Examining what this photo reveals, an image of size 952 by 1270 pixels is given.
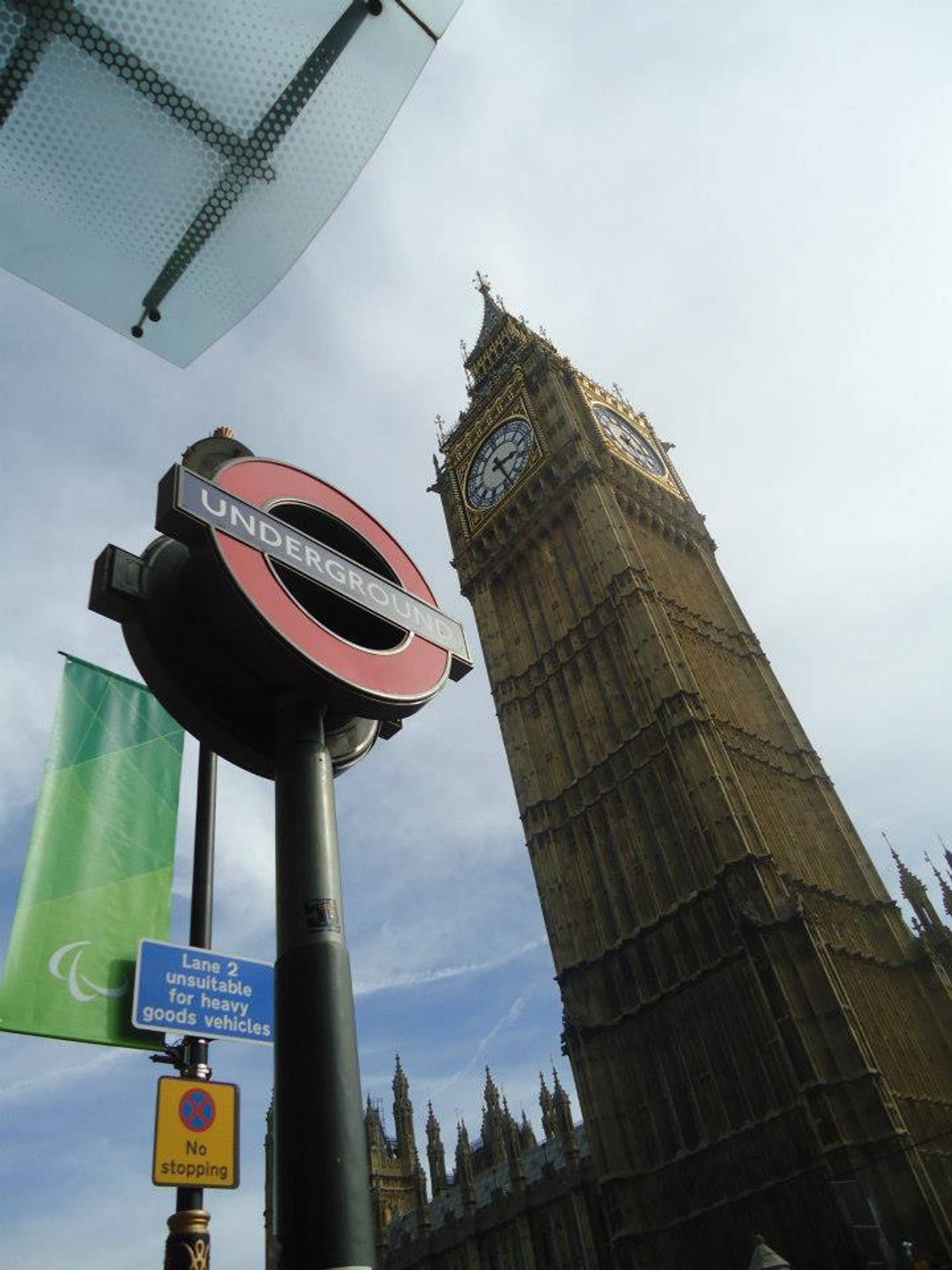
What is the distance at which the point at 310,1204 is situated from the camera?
2383mm

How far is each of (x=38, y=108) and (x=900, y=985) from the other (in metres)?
31.6

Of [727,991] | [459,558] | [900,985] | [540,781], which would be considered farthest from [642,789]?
[459,558]

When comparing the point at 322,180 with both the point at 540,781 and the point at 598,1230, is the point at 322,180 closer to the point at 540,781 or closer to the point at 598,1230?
the point at 540,781

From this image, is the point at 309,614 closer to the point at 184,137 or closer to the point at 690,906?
the point at 184,137

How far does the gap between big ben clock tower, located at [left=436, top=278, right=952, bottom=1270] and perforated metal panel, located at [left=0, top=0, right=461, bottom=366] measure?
2482cm

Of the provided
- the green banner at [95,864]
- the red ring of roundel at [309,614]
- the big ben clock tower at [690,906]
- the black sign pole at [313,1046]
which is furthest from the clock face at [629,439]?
the black sign pole at [313,1046]

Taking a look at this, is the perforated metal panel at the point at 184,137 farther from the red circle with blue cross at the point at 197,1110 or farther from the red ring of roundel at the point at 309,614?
the red circle with blue cross at the point at 197,1110

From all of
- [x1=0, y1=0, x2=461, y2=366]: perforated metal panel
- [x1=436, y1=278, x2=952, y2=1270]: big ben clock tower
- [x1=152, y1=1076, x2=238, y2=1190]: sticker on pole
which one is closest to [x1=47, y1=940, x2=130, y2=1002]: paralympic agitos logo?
[x1=152, y1=1076, x2=238, y2=1190]: sticker on pole

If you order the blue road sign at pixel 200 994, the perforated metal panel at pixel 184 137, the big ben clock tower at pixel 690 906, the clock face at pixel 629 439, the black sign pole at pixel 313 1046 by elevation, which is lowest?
the black sign pole at pixel 313 1046

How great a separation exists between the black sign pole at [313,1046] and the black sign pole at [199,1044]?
75 cm

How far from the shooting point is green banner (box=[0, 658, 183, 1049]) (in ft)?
18.2

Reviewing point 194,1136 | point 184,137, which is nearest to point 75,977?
point 194,1136

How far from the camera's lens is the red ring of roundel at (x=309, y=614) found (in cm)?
332

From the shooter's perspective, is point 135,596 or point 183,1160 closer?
point 135,596
